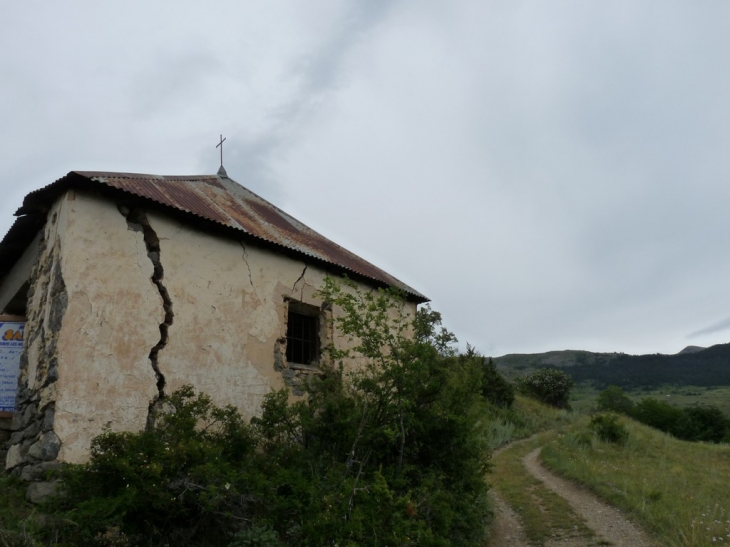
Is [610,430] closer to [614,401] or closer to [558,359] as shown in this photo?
[614,401]

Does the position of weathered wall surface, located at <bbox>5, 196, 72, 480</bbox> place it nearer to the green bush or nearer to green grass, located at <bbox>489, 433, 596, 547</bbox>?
green grass, located at <bbox>489, 433, 596, 547</bbox>

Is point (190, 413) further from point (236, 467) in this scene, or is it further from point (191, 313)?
point (191, 313)

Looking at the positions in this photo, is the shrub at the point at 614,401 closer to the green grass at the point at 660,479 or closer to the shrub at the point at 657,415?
the shrub at the point at 657,415

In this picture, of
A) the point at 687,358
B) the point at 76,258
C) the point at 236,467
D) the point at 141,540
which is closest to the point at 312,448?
the point at 236,467

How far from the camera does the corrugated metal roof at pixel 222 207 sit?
6.45 metres

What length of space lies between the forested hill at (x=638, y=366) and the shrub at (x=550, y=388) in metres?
42.7

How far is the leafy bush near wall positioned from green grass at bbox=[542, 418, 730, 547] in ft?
8.29

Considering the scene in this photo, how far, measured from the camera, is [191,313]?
6.88m

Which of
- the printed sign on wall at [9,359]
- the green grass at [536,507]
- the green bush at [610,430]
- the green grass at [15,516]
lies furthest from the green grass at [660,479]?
the printed sign on wall at [9,359]

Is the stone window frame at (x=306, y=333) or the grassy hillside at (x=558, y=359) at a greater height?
the grassy hillside at (x=558, y=359)

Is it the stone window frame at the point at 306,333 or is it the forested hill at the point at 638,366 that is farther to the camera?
the forested hill at the point at 638,366

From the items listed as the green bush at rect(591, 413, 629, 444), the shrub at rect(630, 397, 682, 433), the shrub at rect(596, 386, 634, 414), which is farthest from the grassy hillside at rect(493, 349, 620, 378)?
the green bush at rect(591, 413, 629, 444)

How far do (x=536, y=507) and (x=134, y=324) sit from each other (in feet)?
22.7

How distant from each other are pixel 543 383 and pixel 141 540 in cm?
2790
